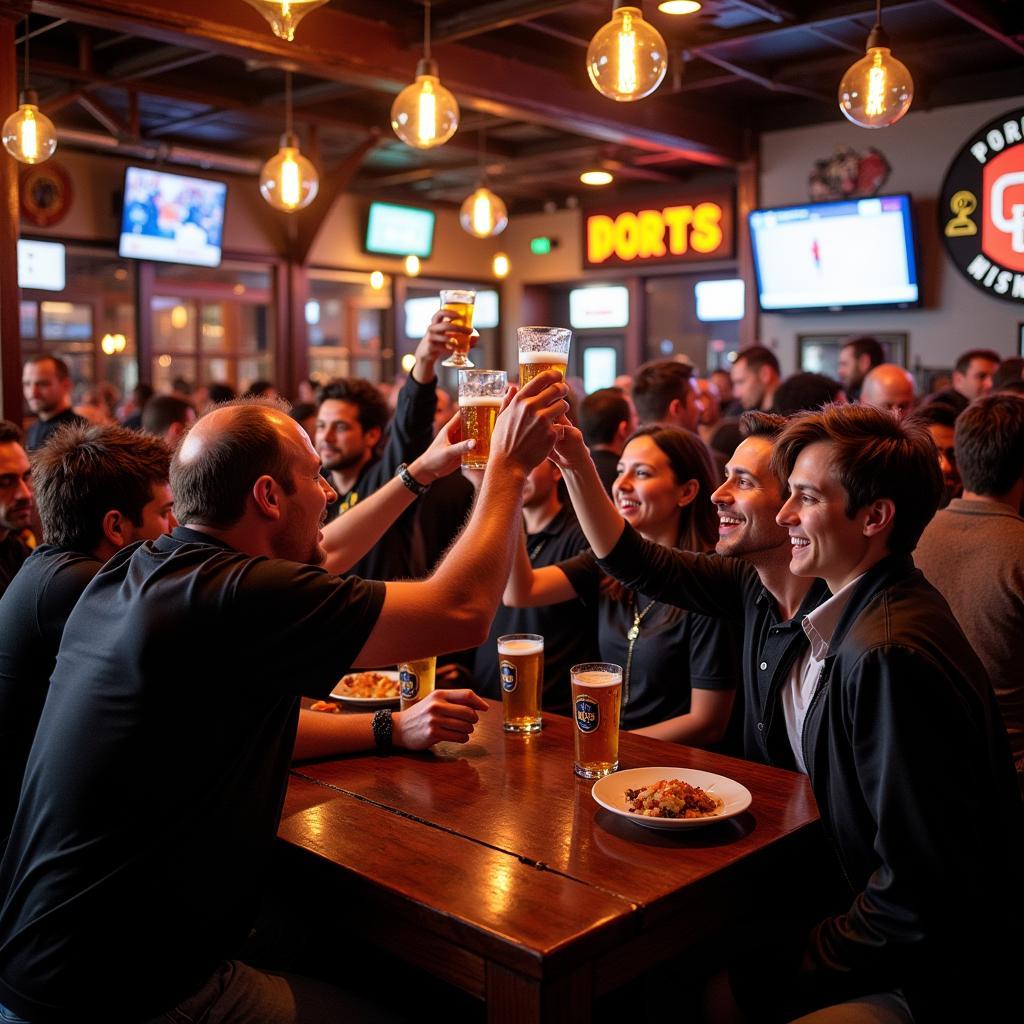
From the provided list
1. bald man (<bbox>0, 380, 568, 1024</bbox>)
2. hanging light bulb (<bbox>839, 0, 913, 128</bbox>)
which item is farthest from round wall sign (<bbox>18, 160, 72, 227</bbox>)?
bald man (<bbox>0, 380, 568, 1024</bbox>)

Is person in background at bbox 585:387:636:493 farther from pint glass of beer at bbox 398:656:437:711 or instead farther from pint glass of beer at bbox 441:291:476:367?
pint glass of beer at bbox 398:656:437:711

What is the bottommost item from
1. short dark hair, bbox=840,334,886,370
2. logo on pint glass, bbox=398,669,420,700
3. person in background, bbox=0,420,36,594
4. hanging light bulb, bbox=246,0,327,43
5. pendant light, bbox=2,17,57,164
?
logo on pint glass, bbox=398,669,420,700

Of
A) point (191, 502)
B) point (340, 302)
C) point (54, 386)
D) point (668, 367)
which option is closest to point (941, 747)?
point (191, 502)

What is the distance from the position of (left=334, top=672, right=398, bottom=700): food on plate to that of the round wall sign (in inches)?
286

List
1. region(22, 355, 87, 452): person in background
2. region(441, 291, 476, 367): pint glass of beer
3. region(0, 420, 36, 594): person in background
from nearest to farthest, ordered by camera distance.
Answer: region(441, 291, 476, 367): pint glass of beer, region(0, 420, 36, 594): person in background, region(22, 355, 87, 452): person in background

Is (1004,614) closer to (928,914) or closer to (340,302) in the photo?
(928,914)

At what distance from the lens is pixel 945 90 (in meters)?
7.34

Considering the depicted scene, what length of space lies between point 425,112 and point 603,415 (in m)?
1.34

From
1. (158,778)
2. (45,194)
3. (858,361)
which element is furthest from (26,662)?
(45,194)

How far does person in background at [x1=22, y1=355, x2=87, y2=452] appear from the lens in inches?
235

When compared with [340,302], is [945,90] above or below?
above

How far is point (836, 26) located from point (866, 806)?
563cm

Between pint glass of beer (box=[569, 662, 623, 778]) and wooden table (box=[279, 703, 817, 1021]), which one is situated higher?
pint glass of beer (box=[569, 662, 623, 778])

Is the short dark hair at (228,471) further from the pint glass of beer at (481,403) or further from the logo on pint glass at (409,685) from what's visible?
the logo on pint glass at (409,685)
